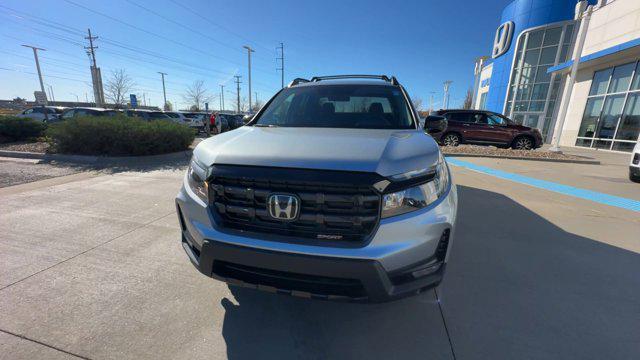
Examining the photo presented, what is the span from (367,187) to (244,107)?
83970mm

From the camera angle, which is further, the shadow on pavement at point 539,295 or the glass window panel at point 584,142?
the glass window panel at point 584,142

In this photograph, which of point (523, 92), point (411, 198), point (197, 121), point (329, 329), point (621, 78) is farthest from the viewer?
point (523, 92)

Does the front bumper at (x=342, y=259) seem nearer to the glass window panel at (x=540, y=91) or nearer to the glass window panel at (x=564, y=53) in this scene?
the glass window panel at (x=540, y=91)

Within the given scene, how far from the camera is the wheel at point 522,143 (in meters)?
12.7

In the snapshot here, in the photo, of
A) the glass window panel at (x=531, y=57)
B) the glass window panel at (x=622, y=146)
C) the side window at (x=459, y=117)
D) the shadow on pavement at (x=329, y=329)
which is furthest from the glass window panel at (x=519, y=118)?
the shadow on pavement at (x=329, y=329)

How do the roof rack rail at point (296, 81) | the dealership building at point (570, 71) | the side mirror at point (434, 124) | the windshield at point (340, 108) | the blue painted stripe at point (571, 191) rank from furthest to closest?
the dealership building at point (570, 71) < the blue painted stripe at point (571, 191) < the roof rack rail at point (296, 81) < the side mirror at point (434, 124) < the windshield at point (340, 108)

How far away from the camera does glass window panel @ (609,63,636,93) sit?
13461mm

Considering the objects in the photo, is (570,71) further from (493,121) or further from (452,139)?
(452,139)

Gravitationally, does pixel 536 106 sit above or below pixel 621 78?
below

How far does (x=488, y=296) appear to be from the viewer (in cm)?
239

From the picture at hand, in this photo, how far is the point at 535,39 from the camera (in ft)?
74.3

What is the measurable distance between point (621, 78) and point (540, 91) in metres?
9.22

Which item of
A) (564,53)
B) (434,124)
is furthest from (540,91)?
(434,124)

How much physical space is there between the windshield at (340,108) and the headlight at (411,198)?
1.03 meters
